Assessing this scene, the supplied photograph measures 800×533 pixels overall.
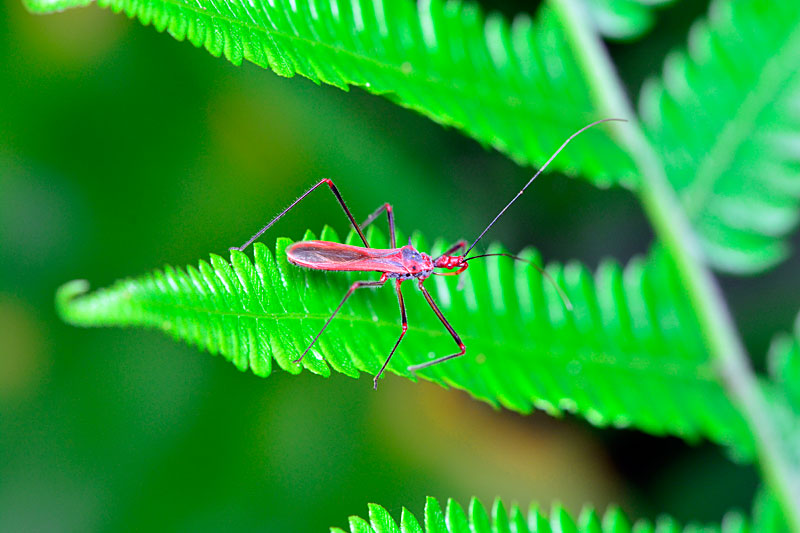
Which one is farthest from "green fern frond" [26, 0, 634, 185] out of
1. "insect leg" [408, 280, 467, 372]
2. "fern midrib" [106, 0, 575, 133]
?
"insect leg" [408, 280, 467, 372]

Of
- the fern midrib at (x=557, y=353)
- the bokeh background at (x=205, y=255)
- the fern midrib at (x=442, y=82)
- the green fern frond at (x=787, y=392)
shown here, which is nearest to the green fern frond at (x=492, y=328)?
the fern midrib at (x=557, y=353)

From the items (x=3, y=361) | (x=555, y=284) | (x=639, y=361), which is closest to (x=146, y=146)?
(x=3, y=361)

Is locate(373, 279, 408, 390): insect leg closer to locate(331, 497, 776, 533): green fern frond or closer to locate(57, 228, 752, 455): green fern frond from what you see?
locate(57, 228, 752, 455): green fern frond

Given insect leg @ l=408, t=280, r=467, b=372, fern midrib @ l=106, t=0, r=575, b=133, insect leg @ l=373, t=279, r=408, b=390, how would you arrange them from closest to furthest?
1. fern midrib @ l=106, t=0, r=575, b=133
2. insect leg @ l=373, t=279, r=408, b=390
3. insect leg @ l=408, t=280, r=467, b=372

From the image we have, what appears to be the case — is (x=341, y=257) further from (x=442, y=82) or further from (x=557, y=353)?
(x=557, y=353)

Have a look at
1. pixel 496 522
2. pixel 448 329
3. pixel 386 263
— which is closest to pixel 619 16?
pixel 386 263

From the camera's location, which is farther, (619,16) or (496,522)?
(619,16)

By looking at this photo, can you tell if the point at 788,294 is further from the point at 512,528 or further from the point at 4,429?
the point at 4,429
